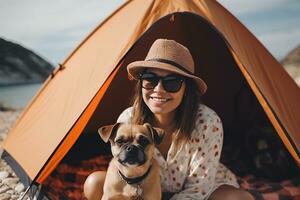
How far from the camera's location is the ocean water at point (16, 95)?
1010cm

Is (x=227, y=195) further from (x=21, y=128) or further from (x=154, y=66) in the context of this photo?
(x=21, y=128)

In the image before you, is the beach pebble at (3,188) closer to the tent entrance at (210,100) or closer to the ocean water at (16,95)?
the tent entrance at (210,100)

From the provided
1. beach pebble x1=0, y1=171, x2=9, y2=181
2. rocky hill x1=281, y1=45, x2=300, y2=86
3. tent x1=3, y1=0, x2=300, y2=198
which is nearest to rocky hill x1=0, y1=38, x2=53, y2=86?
rocky hill x1=281, y1=45, x2=300, y2=86

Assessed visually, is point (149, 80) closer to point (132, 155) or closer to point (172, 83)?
point (172, 83)

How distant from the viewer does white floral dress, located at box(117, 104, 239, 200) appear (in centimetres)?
218

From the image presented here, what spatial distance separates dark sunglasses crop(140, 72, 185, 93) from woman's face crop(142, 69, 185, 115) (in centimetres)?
2

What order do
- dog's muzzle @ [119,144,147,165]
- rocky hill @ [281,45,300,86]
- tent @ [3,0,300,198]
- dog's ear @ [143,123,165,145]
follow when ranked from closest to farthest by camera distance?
dog's muzzle @ [119,144,147,165]
dog's ear @ [143,123,165,145]
tent @ [3,0,300,198]
rocky hill @ [281,45,300,86]

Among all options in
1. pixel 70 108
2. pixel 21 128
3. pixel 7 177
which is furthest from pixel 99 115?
pixel 70 108

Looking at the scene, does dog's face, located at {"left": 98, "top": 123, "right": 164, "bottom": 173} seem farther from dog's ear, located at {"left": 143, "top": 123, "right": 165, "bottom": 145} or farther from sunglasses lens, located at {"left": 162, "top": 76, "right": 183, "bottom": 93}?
sunglasses lens, located at {"left": 162, "top": 76, "right": 183, "bottom": 93}

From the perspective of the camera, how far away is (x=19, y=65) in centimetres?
1490

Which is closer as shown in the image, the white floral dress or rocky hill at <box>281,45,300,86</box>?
the white floral dress

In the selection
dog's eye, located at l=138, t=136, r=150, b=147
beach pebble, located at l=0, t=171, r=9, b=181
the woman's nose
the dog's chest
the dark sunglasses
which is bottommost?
beach pebble, located at l=0, t=171, r=9, b=181

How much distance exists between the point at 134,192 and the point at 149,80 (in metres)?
0.62

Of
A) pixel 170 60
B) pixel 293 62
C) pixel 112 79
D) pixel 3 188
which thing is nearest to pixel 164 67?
pixel 170 60
